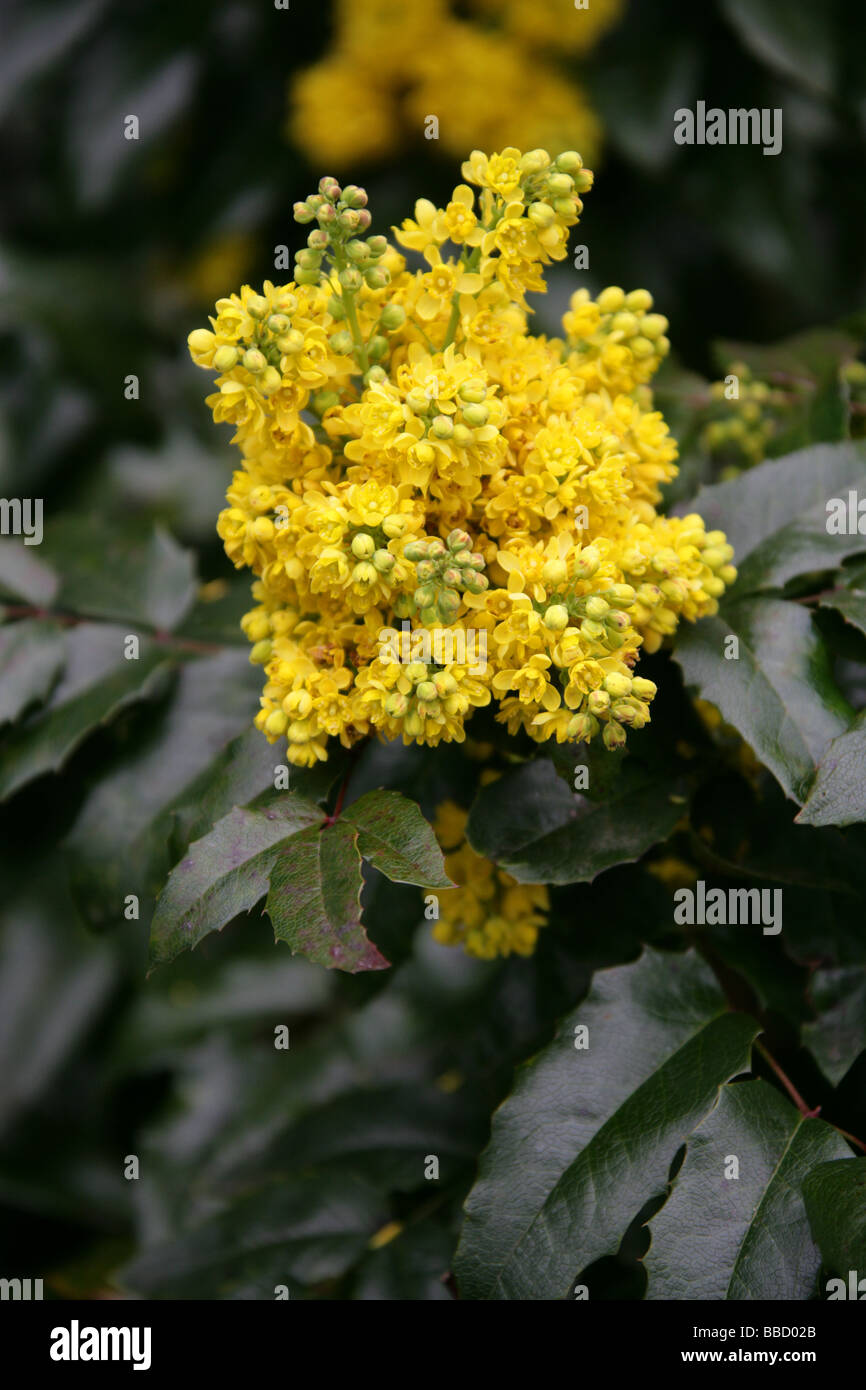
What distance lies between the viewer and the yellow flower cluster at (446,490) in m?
1.14

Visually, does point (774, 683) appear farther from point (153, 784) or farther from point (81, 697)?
point (81, 697)

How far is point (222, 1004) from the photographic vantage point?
2584 millimetres

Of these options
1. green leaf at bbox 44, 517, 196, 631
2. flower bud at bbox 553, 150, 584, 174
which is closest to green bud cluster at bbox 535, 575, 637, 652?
flower bud at bbox 553, 150, 584, 174

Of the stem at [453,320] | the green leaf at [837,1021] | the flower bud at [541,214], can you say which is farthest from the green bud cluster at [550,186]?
the green leaf at [837,1021]

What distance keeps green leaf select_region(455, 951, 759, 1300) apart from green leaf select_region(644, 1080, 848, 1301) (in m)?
0.03

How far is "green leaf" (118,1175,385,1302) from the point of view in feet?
5.23

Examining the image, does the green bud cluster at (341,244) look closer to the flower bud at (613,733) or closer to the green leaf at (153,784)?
the flower bud at (613,733)

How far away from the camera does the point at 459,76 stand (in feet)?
8.47

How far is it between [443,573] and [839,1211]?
2.31 ft

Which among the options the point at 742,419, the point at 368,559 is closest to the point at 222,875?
the point at 368,559

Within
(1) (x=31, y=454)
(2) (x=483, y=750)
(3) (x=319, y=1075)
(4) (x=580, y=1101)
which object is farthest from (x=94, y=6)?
(4) (x=580, y=1101)

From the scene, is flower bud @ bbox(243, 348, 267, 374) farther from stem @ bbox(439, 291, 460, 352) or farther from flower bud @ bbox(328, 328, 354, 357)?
stem @ bbox(439, 291, 460, 352)

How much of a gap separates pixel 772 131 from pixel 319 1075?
2.21 metres
